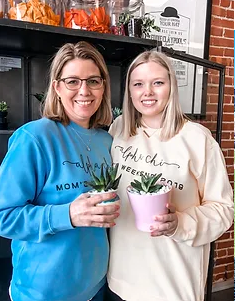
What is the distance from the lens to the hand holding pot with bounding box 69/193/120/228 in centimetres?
92

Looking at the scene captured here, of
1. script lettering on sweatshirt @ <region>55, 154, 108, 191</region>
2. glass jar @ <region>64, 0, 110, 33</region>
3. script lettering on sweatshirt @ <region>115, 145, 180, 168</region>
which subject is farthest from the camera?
glass jar @ <region>64, 0, 110, 33</region>

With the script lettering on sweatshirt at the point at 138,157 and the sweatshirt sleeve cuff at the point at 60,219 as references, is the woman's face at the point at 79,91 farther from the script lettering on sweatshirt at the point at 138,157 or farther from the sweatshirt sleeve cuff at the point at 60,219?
the sweatshirt sleeve cuff at the point at 60,219

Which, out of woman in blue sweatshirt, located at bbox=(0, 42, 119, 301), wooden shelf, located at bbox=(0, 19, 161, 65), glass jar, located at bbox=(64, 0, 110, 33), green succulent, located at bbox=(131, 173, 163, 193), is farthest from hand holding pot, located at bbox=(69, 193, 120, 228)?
glass jar, located at bbox=(64, 0, 110, 33)

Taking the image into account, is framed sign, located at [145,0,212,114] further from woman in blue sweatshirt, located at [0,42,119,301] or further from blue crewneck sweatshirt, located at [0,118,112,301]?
blue crewneck sweatshirt, located at [0,118,112,301]

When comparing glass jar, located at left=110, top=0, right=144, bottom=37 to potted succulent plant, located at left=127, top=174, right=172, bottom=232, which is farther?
glass jar, located at left=110, top=0, right=144, bottom=37

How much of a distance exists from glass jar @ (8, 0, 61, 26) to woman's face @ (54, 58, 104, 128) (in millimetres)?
334

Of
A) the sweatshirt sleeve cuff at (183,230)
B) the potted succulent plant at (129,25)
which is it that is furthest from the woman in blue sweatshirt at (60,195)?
the potted succulent plant at (129,25)

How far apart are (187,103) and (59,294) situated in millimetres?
1681

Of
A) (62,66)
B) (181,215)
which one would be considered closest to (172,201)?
(181,215)

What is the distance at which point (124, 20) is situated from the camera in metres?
1.48

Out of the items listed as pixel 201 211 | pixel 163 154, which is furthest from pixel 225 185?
pixel 163 154

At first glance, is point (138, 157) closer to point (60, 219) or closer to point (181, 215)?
point (181, 215)

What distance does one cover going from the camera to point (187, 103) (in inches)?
93.0

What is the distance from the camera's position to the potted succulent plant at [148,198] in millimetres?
984
